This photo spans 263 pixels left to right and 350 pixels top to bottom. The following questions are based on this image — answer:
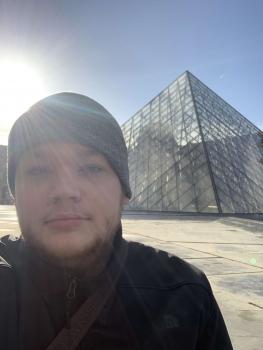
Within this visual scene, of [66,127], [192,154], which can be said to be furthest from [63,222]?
[192,154]

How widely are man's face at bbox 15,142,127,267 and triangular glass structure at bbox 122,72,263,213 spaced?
20.9 meters

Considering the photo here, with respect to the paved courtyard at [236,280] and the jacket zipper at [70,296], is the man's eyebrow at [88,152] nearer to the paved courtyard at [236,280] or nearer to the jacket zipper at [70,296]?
the jacket zipper at [70,296]

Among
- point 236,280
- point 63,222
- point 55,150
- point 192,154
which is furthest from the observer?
point 192,154

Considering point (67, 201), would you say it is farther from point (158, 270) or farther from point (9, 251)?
point (158, 270)

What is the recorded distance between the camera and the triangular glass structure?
23578mm

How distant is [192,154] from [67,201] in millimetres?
25045

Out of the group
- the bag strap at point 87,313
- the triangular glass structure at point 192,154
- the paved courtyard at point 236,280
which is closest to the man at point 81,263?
the bag strap at point 87,313

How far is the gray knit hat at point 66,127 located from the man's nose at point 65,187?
0.12m

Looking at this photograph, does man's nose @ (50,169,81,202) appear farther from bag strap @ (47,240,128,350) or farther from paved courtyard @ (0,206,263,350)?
paved courtyard @ (0,206,263,350)

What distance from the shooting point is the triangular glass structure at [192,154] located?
2358cm

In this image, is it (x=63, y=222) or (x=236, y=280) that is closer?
(x=63, y=222)

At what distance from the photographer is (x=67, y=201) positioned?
1.23 m

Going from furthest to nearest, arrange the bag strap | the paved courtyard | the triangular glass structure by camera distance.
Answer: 1. the triangular glass structure
2. the paved courtyard
3. the bag strap

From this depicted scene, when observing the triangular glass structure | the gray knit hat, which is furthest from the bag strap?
the triangular glass structure
